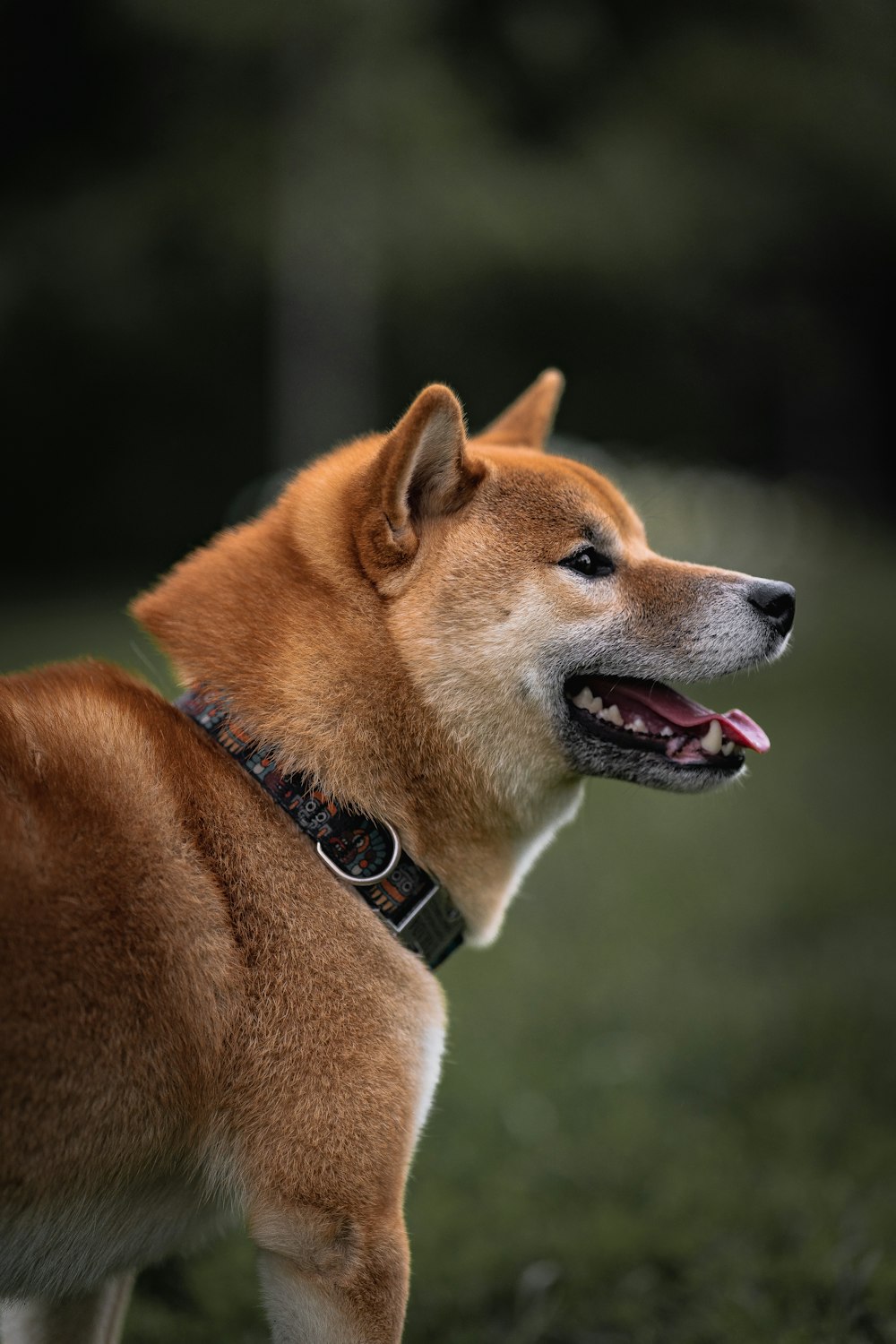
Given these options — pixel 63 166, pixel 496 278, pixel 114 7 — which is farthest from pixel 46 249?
pixel 496 278

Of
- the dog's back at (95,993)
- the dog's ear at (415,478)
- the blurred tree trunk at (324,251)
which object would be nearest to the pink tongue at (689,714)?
the dog's ear at (415,478)

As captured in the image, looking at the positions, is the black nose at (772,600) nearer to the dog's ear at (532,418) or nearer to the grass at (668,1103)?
the dog's ear at (532,418)

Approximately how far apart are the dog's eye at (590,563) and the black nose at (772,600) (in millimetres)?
357

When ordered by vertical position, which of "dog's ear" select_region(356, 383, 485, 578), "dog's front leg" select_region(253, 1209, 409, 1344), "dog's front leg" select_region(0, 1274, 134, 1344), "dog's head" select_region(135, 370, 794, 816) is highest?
"dog's ear" select_region(356, 383, 485, 578)

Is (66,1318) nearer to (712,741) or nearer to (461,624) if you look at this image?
(461,624)

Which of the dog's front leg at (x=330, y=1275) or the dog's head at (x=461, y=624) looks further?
the dog's head at (x=461, y=624)

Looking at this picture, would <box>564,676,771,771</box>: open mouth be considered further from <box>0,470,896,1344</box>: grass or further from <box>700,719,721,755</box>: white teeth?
<box>0,470,896,1344</box>: grass

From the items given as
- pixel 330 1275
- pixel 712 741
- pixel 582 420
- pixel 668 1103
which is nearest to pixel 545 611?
pixel 712 741

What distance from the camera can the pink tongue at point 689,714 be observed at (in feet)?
9.08

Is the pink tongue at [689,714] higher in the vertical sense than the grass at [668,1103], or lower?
higher

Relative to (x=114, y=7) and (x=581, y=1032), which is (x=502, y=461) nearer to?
(x=581, y=1032)

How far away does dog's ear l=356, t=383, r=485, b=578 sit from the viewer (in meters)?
2.42

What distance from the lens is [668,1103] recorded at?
4.38 meters

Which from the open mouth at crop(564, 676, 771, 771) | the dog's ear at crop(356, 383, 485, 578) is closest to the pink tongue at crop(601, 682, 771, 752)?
the open mouth at crop(564, 676, 771, 771)
